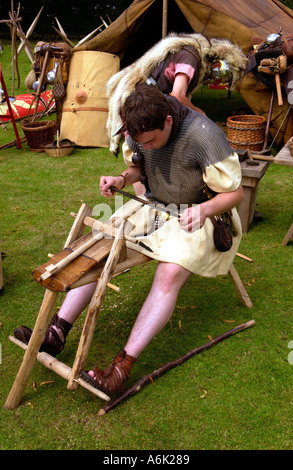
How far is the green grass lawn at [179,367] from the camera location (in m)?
2.14

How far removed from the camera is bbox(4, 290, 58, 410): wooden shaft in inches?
83.3

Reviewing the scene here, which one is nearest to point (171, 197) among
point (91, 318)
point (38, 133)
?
point (91, 318)

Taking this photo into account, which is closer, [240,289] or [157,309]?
[157,309]

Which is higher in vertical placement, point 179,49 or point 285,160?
point 179,49

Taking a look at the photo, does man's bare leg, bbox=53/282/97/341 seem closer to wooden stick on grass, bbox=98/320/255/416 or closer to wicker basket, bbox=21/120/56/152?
wooden stick on grass, bbox=98/320/255/416

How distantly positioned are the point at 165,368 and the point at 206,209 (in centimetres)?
95

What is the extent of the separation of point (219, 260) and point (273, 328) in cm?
68

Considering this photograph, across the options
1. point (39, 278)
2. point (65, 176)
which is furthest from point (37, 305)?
point (65, 176)

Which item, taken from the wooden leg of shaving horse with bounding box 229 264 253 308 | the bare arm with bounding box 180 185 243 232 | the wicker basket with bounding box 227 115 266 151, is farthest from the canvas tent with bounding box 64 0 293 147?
the bare arm with bounding box 180 185 243 232

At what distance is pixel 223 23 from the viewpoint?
5.93 metres

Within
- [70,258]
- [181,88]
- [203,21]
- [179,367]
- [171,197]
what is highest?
[203,21]

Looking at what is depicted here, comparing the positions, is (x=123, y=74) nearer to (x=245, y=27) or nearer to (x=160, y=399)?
(x=245, y=27)

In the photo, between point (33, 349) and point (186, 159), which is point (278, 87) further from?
point (33, 349)

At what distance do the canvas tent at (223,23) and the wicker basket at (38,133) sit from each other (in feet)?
4.26
